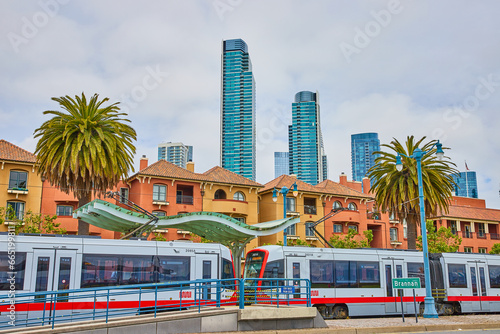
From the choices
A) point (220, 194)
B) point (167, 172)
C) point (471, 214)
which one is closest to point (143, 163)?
point (167, 172)

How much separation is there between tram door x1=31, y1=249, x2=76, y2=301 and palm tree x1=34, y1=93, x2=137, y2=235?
376 inches

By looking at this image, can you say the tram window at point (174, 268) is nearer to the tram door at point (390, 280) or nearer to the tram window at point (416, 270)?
the tram door at point (390, 280)

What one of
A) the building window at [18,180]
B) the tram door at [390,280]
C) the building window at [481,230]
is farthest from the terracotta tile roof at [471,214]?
the building window at [18,180]

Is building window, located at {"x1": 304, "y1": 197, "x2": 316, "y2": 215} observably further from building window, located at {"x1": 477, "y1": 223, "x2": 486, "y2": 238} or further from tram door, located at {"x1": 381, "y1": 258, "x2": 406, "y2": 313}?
tram door, located at {"x1": 381, "y1": 258, "x2": 406, "y2": 313}

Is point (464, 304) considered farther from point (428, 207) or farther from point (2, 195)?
point (2, 195)

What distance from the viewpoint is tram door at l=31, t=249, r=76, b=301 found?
17.9 meters

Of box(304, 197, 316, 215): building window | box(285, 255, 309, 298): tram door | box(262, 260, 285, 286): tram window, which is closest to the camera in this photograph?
box(262, 260, 285, 286): tram window

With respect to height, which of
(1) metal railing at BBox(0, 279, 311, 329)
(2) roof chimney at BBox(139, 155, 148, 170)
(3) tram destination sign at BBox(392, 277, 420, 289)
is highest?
(2) roof chimney at BBox(139, 155, 148, 170)

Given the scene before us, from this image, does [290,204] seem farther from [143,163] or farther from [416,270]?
[416,270]

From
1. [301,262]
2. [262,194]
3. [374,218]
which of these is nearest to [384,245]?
[374,218]

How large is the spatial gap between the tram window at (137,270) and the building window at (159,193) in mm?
29039

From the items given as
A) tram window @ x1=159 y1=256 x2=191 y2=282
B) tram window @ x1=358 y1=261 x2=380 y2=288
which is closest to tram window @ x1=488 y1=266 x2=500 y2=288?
tram window @ x1=358 y1=261 x2=380 y2=288

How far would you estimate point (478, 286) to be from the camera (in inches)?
1126

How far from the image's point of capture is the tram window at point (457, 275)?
27.8 m
